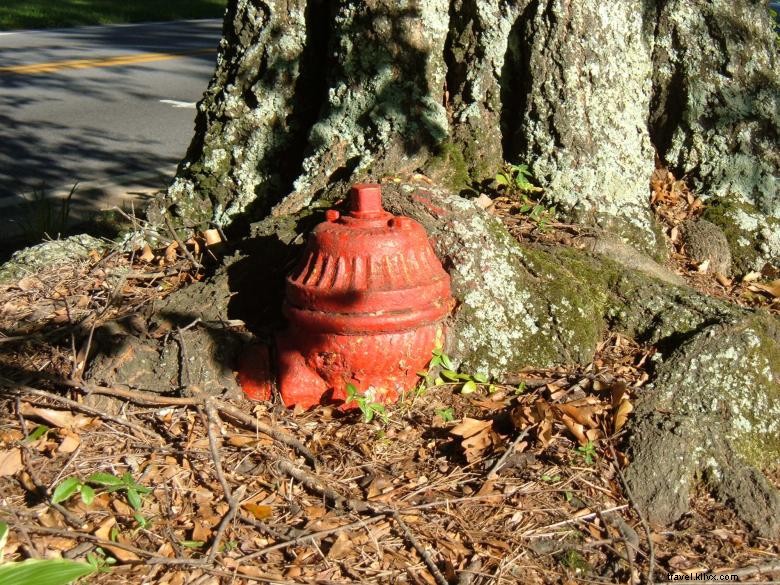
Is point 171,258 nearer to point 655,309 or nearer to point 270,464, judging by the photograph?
point 270,464

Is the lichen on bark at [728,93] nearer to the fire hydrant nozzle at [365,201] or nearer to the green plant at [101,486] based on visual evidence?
the fire hydrant nozzle at [365,201]

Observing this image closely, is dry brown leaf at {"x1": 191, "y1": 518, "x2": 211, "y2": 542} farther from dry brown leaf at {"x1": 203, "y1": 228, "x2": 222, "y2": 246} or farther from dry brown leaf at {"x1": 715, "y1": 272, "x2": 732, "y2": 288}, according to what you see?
dry brown leaf at {"x1": 715, "y1": 272, "x2": 732, "y2": 288}

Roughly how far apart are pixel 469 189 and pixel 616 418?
136 centimetres

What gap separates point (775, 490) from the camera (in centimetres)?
247

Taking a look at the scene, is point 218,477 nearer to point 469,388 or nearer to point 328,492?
point 328,492

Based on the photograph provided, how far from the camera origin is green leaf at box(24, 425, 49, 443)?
2.59 metres

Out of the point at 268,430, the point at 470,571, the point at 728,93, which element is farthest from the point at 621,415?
the point at 728,93

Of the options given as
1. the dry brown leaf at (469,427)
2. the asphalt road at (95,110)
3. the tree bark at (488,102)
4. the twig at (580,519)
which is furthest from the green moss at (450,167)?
the asphalt road at (95,110)

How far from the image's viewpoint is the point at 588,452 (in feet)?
8.29

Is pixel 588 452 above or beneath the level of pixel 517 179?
beneath

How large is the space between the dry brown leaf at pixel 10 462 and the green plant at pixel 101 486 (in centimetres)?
21

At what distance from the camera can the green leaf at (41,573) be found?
1394 millimetres

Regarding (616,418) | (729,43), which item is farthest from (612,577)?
(729,43)

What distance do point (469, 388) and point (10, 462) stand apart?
1525mm
